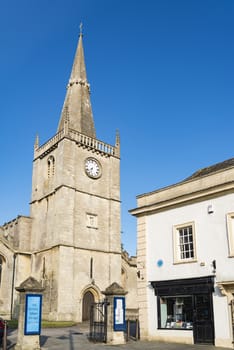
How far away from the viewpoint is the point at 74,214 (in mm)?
36938

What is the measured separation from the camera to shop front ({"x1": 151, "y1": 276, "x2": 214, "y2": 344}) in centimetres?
1694

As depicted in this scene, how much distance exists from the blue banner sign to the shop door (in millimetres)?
3205

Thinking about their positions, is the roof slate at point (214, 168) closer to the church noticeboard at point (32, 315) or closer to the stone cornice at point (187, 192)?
the stone cornice at point (187, 192)

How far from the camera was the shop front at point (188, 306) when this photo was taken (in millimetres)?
16938

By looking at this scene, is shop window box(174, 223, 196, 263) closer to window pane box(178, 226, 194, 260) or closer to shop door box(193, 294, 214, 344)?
window pane box(178, 226, 194, 260)

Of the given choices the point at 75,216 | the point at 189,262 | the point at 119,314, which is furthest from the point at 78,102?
the point at 119,314

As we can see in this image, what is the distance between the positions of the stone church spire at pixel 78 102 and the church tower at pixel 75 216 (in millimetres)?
120

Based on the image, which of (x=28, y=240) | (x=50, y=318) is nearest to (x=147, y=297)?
(x=50, y=318)

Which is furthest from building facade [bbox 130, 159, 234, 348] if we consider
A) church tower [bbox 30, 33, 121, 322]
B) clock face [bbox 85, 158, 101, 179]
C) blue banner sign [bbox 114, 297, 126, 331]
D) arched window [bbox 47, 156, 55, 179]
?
arched window [bbox 47, 156, 55, 179]

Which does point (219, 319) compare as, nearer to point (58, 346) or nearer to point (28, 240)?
point (58, 346)

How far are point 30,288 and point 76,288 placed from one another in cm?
2009

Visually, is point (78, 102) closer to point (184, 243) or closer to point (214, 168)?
point (214, 168)

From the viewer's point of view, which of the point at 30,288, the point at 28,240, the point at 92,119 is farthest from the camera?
the point at 92,119

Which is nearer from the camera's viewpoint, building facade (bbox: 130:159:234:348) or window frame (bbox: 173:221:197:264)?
building facade (bbox: 130:159:234:348)
